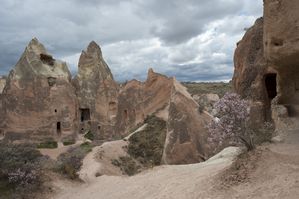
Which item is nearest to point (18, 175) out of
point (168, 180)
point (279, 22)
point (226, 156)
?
point (168, 180)

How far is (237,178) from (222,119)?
1.10 meters

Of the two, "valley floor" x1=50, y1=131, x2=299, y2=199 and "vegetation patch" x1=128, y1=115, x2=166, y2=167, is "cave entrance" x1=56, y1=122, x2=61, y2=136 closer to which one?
"vegetation patch" x1=128, y1=115, x2=166, y2=167

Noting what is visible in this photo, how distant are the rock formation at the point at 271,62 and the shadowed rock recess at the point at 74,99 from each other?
3268 millimetres

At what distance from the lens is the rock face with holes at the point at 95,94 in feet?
108

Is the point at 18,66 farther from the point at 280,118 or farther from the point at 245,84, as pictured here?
the point at 280,118

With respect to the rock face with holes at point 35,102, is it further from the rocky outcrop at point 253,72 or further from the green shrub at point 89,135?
the rocky outcrop at point 253,72

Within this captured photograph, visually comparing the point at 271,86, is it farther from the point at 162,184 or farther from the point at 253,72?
the point at 162,184

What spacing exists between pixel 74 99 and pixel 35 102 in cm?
295

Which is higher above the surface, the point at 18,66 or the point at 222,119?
the point at 18,66

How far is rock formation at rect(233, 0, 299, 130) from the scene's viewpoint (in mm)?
9039

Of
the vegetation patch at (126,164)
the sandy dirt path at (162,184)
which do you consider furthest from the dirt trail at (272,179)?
the vegetation patch at (126,164)

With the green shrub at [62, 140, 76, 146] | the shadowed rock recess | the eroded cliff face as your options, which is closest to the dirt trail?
the eroded cliff face

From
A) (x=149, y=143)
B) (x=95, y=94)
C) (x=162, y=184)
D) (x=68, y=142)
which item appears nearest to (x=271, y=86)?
(x=162, y=184)

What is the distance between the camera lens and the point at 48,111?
93.2ft
